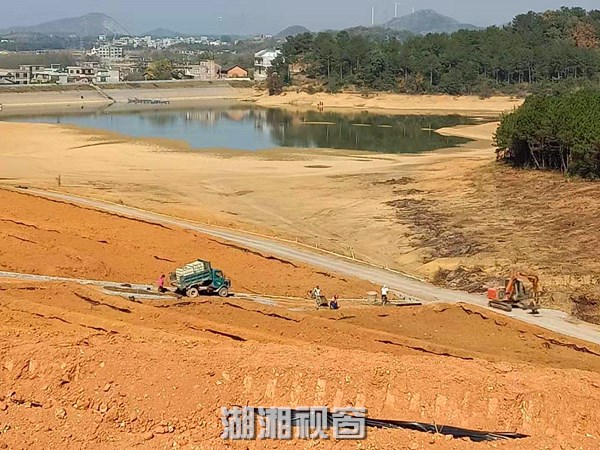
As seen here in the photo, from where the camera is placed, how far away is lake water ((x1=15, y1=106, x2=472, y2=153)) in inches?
3971

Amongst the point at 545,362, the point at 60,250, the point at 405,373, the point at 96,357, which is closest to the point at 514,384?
the point at 405,373

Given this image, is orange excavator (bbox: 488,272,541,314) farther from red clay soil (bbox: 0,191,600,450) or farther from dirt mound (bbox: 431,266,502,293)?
red clay soil (bbox: 0,191,600,450)

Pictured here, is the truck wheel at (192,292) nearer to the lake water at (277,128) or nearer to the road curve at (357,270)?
the road curve at (357,270)

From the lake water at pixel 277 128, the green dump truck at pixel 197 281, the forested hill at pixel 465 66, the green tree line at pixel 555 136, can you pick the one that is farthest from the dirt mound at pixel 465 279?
the forested hill at pixel 465 66

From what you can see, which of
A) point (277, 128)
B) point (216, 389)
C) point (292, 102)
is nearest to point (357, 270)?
Result: point (216, 389)

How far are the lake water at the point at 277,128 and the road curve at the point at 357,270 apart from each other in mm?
49593

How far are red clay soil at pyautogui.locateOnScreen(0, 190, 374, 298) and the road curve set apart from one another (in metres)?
1.94

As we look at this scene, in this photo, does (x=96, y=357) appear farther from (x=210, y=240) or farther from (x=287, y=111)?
(x=287, y=111)

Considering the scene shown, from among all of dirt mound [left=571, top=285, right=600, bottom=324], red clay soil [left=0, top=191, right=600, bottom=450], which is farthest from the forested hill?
red clay soil [left=0, top=191, right=600, bottom=450]

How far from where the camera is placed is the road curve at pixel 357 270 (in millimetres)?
28595

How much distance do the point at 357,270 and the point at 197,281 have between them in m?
10.8

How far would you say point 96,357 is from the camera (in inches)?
573

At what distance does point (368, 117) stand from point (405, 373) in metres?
134

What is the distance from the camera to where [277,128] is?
124 m
